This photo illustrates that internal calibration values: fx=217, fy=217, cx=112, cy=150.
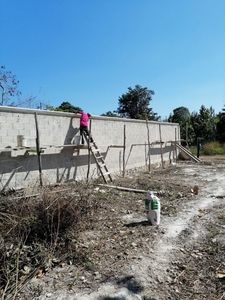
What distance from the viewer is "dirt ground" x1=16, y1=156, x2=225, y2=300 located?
2.34 m

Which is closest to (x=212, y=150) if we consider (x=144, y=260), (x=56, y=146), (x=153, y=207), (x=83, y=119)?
(x=83, y=119)

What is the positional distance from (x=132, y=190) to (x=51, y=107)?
18.2 metres

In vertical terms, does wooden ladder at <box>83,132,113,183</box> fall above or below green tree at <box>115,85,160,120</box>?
below

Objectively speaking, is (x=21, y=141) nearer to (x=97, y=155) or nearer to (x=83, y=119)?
(x=83, y=119)

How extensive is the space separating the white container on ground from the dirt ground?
0.14 metres

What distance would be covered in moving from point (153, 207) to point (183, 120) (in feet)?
75.0

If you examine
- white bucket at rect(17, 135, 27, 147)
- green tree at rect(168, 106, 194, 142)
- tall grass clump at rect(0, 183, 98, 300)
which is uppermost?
green tree at rect(168, 106, 194, 142)

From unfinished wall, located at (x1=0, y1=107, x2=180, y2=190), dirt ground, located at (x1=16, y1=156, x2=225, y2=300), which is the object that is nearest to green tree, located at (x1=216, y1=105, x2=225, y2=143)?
unfinished wall, located at (x1=0, y1=107, x2=180, y2=190)

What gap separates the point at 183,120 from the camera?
25.0 metres

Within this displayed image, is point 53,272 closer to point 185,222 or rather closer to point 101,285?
point 101,285

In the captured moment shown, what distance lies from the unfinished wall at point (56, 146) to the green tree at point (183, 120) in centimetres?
1016

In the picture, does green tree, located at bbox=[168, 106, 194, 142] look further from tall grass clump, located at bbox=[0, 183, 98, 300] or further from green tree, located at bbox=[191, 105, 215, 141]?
tall grass clump, located at bbox=[0, 183, 98, 300]

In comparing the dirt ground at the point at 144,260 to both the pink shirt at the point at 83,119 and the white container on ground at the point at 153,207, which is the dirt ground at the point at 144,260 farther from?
the pink shirt at the point at 83,119

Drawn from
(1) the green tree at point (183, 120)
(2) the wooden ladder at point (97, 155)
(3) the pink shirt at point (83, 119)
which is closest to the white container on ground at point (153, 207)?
(2) the wooden ladder at point (97, 155)
